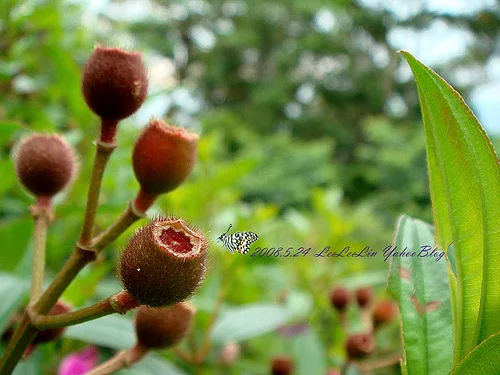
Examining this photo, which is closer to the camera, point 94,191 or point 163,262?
point 163,262

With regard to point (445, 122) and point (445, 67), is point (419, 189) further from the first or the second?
point (445, 122)

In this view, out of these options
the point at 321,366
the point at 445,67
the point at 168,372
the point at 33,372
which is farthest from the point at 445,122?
the point at 445,67

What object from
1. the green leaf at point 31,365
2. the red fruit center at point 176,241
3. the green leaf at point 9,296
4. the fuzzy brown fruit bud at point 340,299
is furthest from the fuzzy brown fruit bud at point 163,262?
the fuzzy brown fruit bud at point 340,299

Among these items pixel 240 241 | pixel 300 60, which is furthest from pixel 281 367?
pixel 300 60

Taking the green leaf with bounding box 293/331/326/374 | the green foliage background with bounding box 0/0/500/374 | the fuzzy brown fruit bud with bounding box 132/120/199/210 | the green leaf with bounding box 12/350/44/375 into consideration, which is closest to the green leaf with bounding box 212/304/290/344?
the green foliage background with bounding box 0/0/500/374

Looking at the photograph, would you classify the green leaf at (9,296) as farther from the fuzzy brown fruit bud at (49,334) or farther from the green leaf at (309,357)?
the green leaf at (309,357)

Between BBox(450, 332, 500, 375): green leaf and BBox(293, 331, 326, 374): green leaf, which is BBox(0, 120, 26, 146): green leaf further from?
BBox(293, 331, 326, 374): green leaf

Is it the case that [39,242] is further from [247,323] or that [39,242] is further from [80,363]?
[247,323]
